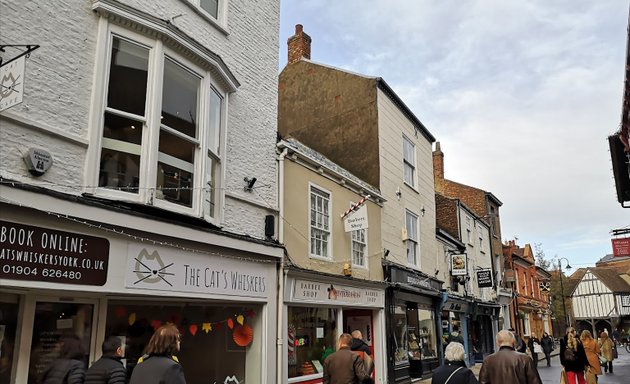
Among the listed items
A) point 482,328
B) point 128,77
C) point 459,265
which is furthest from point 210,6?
point 482,328

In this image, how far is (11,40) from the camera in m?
5.46

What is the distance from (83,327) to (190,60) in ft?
13.2

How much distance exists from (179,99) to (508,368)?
224 inches

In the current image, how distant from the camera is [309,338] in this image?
1107cm

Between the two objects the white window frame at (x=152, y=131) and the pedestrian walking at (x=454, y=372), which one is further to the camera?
the white window frame at (x=152, y=131)

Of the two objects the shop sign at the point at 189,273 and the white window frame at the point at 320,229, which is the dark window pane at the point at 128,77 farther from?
the white window frame at the point at 320,229

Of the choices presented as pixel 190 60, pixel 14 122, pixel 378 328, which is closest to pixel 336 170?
pixel 378 328

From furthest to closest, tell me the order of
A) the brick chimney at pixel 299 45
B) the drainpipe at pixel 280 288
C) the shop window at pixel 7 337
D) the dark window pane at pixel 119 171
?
the brick chimney at pixel 299 45 → the drainpipe at pixel 280 288 → the dark window pane at pixel 119 171 → the shop window at pixel 7 337

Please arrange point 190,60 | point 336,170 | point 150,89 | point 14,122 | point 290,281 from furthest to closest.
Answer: point 336,170 → point 290,281 → point 190,60 → point 150,89 → point 14,122

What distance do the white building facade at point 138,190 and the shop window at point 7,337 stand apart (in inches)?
0.6

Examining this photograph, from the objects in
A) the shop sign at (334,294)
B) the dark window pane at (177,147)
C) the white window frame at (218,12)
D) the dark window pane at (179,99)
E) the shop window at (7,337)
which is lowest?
the shop window at (7,337)

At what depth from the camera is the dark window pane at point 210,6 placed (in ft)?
28.0

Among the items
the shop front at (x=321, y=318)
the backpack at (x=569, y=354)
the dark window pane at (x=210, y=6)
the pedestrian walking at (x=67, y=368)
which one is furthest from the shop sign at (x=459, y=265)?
the pedestrian walking at (x=67, y=368)

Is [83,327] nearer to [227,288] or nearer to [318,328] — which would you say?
[227,288]
